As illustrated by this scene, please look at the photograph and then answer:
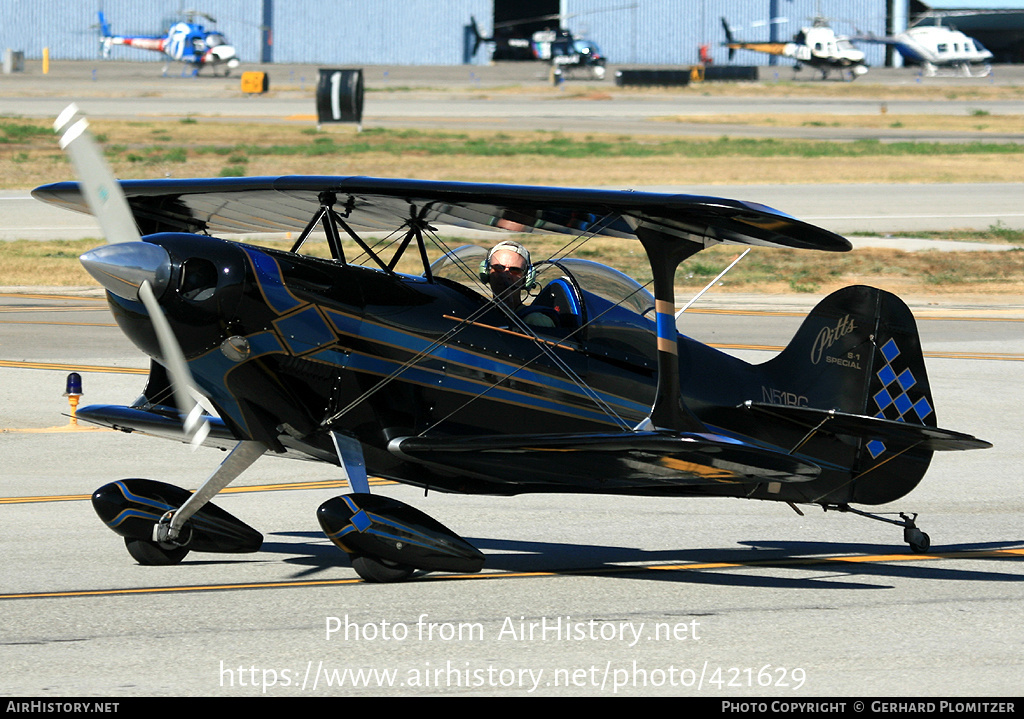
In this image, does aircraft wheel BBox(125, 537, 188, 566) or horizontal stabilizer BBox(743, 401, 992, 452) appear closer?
horizontal stabilizer BBox(743, 401, 992, 452)

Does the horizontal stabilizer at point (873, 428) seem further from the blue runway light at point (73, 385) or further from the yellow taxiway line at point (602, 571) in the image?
the blue runway light at point (73, 385)

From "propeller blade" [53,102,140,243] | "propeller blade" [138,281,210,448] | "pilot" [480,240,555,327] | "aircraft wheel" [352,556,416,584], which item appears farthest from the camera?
"pilot" [480,240,555,327]

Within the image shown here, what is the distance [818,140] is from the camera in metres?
50.2

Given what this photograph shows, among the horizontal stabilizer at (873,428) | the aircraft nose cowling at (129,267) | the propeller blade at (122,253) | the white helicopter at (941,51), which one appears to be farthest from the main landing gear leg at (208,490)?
the white helicopter at (941,51)

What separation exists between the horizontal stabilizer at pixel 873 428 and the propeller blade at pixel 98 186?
4.20m

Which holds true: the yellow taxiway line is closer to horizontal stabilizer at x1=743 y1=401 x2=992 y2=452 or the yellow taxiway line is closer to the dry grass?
horizontal stabilizer at x1=743 y1=401 x2=992 y2=452

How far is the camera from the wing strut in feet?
25.7

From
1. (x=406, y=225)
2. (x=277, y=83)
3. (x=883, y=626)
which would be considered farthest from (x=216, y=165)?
(x=277, y=83)

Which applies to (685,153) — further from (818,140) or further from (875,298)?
(875,298)

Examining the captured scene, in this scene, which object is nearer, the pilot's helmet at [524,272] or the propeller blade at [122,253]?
the propeller blade at [122,253]

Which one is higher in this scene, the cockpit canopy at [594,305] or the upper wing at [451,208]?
the upper wing at [451,208]

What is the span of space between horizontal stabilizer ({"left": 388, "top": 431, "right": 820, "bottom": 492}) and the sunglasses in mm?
→ 1373

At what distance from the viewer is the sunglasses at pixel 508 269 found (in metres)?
8.87

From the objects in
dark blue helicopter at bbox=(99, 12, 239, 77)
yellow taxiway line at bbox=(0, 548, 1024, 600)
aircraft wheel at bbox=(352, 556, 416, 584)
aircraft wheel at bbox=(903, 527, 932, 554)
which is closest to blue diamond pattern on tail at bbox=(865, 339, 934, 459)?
aircraft wheel at bbox=(903, 527, 932, 554)
